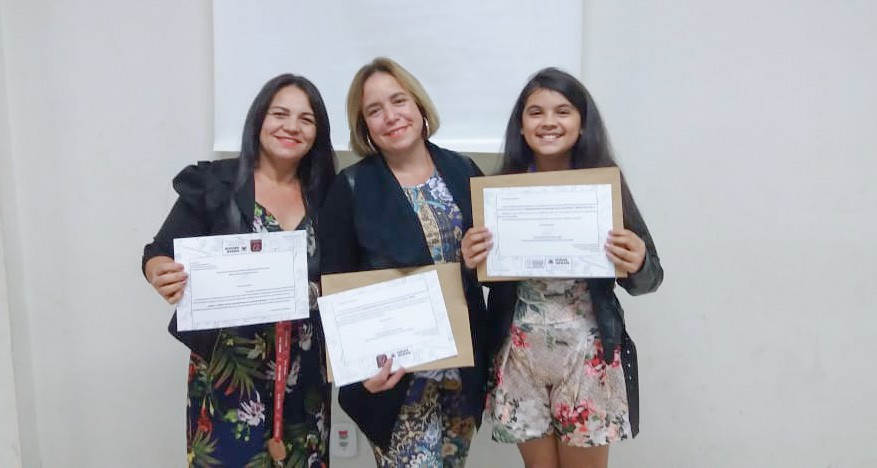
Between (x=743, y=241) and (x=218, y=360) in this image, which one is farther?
(x=743, y=241)

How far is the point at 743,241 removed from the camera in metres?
1.62

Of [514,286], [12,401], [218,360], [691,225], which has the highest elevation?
[691,225]

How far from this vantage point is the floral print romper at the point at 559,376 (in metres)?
1.05

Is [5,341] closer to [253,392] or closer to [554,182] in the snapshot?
[253,392]

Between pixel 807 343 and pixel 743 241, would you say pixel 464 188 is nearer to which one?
pixel 743 241

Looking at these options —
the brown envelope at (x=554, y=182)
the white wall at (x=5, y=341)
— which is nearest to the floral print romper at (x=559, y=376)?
the brown envelope at (x=554, y=182)

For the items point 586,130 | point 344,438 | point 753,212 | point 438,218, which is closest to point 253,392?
point 438,218

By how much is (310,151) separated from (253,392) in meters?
0.55

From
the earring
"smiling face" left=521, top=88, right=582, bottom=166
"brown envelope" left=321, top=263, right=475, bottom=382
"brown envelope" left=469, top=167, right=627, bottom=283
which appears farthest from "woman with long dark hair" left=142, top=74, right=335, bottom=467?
"smiling face" left=521, top=88, right=582, bottom=166

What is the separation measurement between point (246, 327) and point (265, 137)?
16.2 inches

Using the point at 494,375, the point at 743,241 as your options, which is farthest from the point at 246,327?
the point at 743,241

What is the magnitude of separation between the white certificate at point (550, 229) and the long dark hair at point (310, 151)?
0.40 m

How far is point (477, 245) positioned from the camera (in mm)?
1043

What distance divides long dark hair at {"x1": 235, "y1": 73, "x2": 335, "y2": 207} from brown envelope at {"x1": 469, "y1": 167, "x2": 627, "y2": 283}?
37 centimetres
